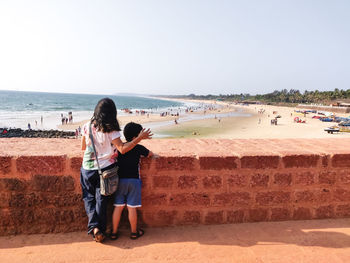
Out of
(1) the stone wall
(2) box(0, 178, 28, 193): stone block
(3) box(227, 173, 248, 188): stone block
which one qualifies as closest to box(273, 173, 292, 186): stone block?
(1) the stone wall

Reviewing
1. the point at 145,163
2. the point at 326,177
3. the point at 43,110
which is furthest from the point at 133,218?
the point at 43,110

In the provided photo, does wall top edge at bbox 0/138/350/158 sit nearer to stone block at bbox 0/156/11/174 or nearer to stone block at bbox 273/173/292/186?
stone block at bbox 0/156/11/174

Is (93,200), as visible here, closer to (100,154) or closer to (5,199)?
(100,154)

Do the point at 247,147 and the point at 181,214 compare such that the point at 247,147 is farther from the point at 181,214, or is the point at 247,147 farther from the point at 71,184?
the point at 71,184

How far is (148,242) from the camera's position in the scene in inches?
94.1

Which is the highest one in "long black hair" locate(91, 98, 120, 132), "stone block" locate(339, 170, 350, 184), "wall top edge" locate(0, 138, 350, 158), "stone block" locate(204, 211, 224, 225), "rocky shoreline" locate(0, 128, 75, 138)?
"long black hair" locate(91, 98, 120, 132)

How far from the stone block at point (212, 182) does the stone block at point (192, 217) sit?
303 millimetres

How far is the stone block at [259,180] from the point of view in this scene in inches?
106

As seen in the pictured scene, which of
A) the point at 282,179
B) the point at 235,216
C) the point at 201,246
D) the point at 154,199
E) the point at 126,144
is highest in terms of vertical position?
the point at 126,144

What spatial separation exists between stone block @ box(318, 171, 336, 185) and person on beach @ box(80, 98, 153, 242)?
1869mm

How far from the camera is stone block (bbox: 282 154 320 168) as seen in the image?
8.90ft

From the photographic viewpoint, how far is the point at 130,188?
8.00 ft

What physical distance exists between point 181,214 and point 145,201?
0.39 meters

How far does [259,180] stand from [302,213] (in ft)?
2.11
